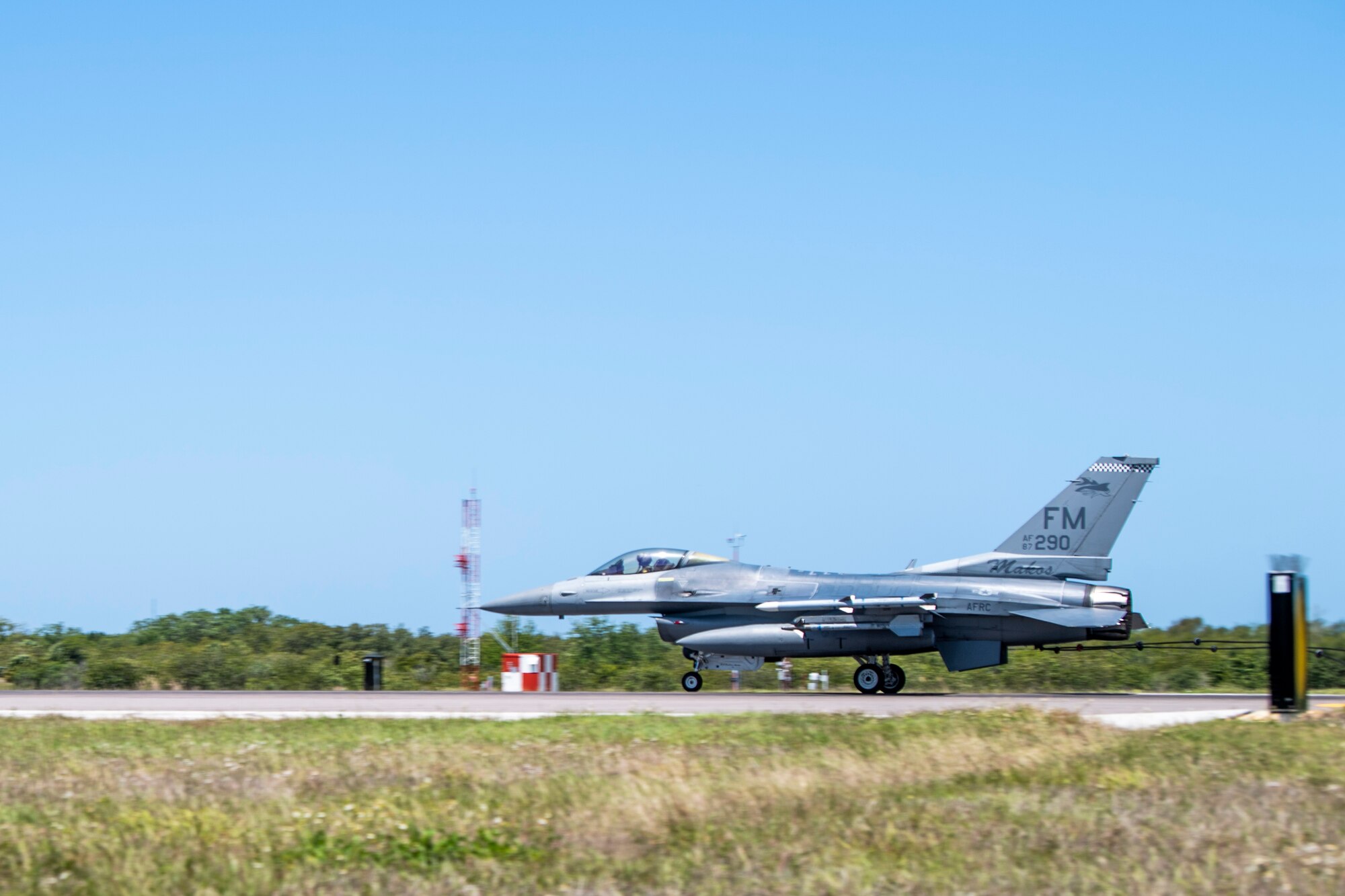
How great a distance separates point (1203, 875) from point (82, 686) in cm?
2928

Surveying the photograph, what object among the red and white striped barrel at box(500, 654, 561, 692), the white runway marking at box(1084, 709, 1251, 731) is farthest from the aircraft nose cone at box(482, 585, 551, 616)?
the white runway marking at box(1084, 709, 1251, 731)

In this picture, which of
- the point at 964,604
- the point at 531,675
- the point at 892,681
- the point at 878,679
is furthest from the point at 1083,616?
the point at 531,675

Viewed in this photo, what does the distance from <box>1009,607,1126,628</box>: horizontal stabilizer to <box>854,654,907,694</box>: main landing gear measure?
2.91 metres

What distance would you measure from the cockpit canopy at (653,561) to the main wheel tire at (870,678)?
388cm

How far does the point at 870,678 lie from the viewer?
24875 millimetres

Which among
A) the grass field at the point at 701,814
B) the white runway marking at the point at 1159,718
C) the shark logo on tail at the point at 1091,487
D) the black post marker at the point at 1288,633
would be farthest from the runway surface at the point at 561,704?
the grass field at the point at 701,814

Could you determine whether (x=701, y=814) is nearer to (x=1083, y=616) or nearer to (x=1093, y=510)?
(x=1083, y=616)

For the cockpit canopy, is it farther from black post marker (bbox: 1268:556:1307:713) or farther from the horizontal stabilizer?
black post marker (bbox: 1268:556:1307:713)

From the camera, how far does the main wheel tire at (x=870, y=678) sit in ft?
81.5

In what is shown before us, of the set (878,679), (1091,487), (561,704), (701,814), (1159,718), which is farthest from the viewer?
(1091,487)

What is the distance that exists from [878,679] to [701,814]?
16295 millimetres

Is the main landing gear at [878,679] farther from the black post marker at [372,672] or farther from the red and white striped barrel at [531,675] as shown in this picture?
the black post marker at [372,672]

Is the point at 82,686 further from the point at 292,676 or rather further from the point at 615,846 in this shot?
the point at 615,846

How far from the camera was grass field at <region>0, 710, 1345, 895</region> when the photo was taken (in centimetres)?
747
